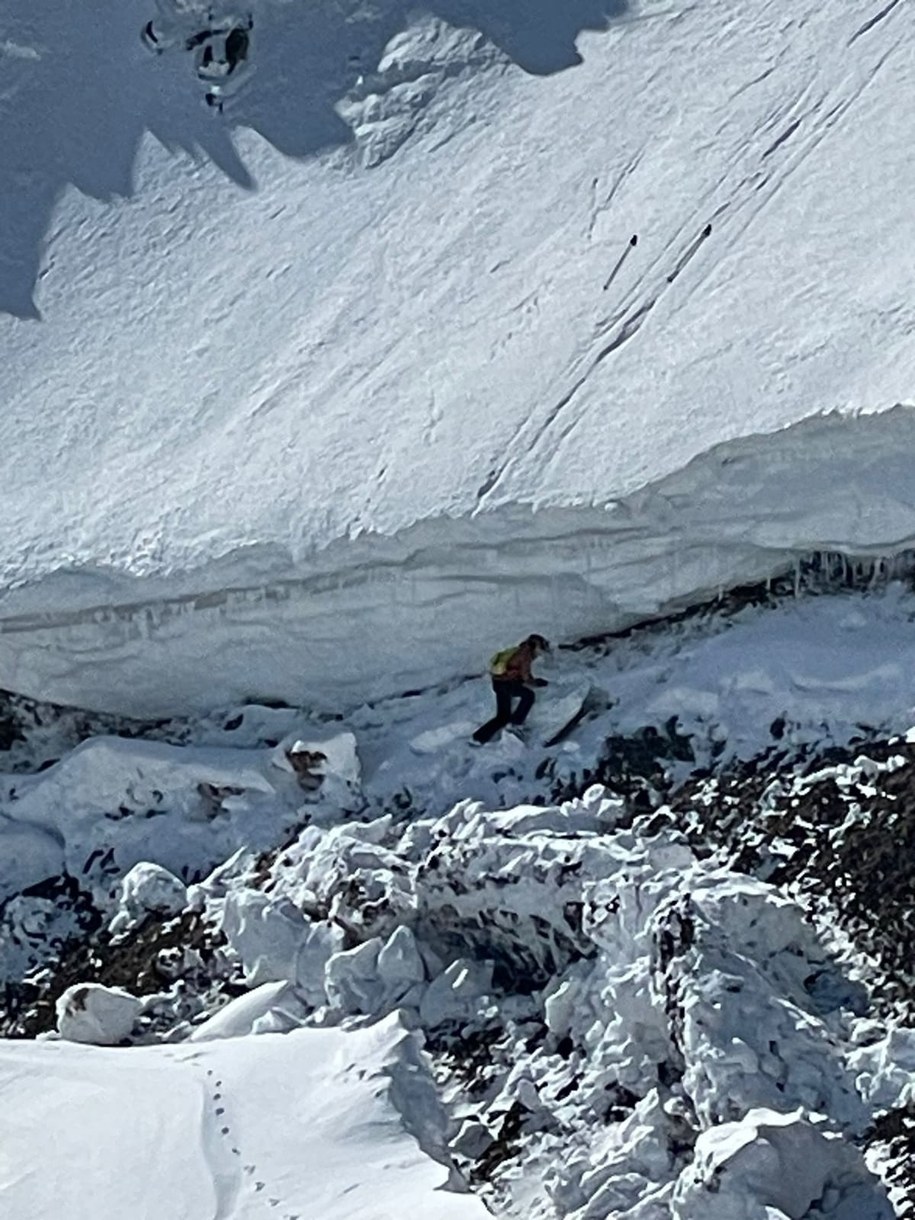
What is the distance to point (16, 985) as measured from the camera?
1446 cm

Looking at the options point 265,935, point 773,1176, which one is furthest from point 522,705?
point 773,1176

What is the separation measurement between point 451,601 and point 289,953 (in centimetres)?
233

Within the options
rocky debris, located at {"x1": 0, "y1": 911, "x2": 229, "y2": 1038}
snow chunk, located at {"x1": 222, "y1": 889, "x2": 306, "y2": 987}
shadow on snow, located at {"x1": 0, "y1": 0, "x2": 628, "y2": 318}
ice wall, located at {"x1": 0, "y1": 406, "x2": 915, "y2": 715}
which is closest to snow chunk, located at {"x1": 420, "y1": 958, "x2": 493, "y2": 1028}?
snow chunk, located at {"x1": 222, "y1": 889, "x2": 306, "y2": 987}

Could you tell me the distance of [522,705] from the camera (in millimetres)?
14602

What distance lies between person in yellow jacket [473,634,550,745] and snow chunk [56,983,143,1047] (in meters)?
2.36

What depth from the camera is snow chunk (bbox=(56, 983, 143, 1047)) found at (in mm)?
13516

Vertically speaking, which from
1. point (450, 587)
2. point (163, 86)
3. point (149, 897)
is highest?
point (163, 86)

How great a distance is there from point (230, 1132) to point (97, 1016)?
1.72 meters

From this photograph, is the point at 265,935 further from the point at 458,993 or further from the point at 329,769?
the point at 329,769

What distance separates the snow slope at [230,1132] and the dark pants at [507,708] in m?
2.37

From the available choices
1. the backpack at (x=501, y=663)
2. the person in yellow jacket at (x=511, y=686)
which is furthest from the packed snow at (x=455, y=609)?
the backpack at (x=501, y=663)

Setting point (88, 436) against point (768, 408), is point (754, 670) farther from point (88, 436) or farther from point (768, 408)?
point (88, 436)

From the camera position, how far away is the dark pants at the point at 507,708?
14586mm

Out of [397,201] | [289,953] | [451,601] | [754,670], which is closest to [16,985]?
[289,953]
